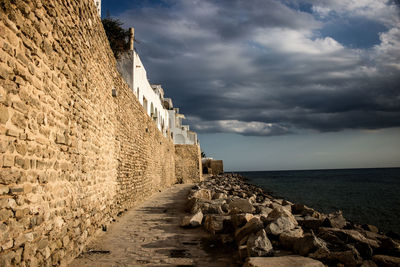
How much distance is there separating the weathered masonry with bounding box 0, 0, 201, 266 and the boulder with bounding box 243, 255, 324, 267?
8.36 feet

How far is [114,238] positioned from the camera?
5.54 meters

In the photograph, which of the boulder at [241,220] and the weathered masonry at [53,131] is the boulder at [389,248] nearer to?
the boulder at [241,220]

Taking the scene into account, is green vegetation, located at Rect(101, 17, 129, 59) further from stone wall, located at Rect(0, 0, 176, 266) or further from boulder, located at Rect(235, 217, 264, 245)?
boulder, located at Rect(235, 217, 264, 245)

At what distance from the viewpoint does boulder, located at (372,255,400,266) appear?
11.4 feet

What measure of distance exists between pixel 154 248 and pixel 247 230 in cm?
165

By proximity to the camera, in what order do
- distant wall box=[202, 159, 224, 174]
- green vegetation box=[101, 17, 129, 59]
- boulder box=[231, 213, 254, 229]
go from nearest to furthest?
boulder box=[231, 213, 254, 229], green vegetation box=[101, 17, 129, 59], distant wall box=[202, 159, 224, 174]

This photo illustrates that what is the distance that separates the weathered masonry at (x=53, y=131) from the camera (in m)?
2.74

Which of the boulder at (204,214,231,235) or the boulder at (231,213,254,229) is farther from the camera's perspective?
the boulder at (204,214,231,235)

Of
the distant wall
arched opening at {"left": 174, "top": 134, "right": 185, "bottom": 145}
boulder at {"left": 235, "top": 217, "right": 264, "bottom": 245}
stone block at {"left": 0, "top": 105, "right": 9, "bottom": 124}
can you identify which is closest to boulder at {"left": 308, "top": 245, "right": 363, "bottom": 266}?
boulder at {"left": 235, "top": 217, "right": 264, "bottom": 245}

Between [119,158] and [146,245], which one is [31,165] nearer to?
[146,245]

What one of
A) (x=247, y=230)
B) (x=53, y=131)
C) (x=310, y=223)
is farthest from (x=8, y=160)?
(x=310, y=223)

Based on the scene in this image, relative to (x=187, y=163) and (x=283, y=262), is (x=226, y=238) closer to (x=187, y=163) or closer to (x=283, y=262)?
(x=283, y=262)

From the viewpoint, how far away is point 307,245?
12.0ft

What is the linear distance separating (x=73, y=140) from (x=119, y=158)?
3.58m
